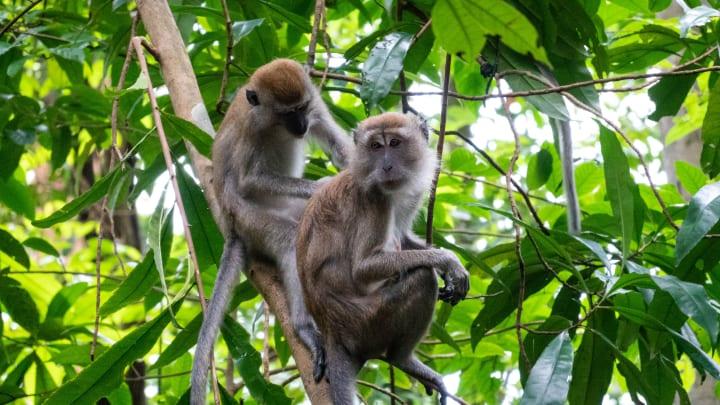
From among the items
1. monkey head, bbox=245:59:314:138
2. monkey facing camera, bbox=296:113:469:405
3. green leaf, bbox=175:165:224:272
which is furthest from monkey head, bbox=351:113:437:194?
monkey head, bbox=245:59:314:138

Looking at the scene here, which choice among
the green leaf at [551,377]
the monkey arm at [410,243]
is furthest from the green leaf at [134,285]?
the green leaf at [551,377]

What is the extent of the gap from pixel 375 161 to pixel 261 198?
1.62 metres

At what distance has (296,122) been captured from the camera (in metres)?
5.72

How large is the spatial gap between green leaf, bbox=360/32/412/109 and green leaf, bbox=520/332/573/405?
117cm

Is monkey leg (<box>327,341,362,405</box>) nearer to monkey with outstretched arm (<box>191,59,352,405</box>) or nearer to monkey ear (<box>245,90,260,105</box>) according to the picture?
monkey with outstretched arm (<box>191,59,352,405</box>)

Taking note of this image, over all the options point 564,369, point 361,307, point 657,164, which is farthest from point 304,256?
point 657,164

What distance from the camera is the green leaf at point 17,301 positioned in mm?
5156

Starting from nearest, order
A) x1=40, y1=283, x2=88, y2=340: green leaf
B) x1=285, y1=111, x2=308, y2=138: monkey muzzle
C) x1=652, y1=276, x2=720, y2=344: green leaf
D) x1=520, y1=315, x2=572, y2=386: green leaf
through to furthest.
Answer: x1=652, y1=276, x2=720, y2=344: green leaf, x1=520, y1=315, x2=572, y2=386: green leaf, x1=40, y1=283, x2=88, y2=340: green leaf, x1=285, y1=111, x2=308, y2=138: monkey muzzle

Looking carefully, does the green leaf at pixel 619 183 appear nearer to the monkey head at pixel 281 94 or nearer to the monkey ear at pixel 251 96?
the monkey head at pixel 281 94

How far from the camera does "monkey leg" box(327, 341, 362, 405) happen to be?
370cm

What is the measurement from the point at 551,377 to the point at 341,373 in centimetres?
108

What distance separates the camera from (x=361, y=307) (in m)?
3.99

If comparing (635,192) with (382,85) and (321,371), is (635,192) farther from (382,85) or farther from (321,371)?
(321,371)

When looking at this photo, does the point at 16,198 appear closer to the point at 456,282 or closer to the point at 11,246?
the point at 11,246
